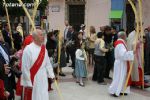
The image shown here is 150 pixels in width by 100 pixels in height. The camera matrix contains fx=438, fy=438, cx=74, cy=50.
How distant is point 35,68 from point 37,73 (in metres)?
0.11

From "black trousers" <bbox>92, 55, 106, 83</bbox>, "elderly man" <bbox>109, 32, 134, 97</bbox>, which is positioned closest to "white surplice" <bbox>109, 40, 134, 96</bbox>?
"elderly man" <bbox>109, 32, 134, 97</bbox>

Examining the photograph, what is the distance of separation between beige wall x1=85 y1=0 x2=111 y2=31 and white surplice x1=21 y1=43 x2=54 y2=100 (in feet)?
56.1

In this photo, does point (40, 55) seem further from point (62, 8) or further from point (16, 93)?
point (62, 8)

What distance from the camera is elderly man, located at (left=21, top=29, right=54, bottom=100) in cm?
809

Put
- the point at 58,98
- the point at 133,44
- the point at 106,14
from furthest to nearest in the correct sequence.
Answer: the point at 106,14
the point at 133,44
the point at 58,98

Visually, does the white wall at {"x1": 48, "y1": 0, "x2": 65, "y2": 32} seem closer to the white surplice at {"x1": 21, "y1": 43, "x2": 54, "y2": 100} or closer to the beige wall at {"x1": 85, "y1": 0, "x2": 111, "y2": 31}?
the beige wall at {"x1": 85, "y1": 0, "x2": 111, "y2": 31}

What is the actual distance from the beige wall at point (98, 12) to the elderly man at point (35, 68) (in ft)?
56.2

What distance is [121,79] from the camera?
11102 millimetres

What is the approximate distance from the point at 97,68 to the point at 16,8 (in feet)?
54.9

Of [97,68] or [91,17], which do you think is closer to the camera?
[97,68]

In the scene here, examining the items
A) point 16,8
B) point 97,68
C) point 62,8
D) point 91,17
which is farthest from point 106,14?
point 97,68

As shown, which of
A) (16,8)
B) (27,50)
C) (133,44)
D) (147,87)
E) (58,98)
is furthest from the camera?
(16,8)

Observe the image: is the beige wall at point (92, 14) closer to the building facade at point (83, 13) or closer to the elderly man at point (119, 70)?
the building facade at point (83, 13)

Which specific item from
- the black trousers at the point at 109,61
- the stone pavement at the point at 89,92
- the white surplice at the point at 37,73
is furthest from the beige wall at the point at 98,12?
the white surplice at the point at 37,73
